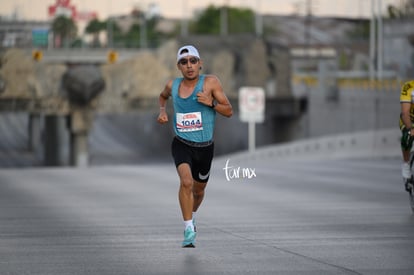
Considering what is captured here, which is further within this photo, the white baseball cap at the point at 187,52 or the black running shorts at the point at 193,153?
the black running shorts at the point at 193,153

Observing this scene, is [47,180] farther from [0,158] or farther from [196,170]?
[0,158]

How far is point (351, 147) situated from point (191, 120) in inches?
1157

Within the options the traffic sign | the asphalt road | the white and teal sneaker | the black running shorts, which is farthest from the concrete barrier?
the white and teal sneaker

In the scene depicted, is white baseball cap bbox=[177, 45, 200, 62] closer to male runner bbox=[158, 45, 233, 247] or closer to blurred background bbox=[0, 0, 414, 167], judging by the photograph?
male runner bbox=[158, 45, 233, 247]

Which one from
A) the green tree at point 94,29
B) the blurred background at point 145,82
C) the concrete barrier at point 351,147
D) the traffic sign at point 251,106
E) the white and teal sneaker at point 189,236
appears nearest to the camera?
the white and teal sneaker at point 189,236

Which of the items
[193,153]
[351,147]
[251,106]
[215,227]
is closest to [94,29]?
[251,106]

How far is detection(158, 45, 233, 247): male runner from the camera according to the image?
38.5ft

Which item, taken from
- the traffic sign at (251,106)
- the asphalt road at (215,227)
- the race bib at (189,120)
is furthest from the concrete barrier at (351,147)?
the race bib at (189,120)

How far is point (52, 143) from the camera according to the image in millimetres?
110500

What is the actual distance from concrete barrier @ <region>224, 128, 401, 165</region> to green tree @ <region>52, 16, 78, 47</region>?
191 ft

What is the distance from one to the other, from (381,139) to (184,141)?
87.0 feet

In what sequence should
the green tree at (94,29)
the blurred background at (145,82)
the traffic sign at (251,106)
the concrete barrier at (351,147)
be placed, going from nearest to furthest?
the concrete barrier at (351,147)
the traffic sign at (251,106)
the blurred background at (145,82)
the green tree at (94,29)

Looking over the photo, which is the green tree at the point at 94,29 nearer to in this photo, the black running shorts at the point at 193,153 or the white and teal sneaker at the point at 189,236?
the black running shorts at the point at 193,153

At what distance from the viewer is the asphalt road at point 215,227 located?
10.4 meters
